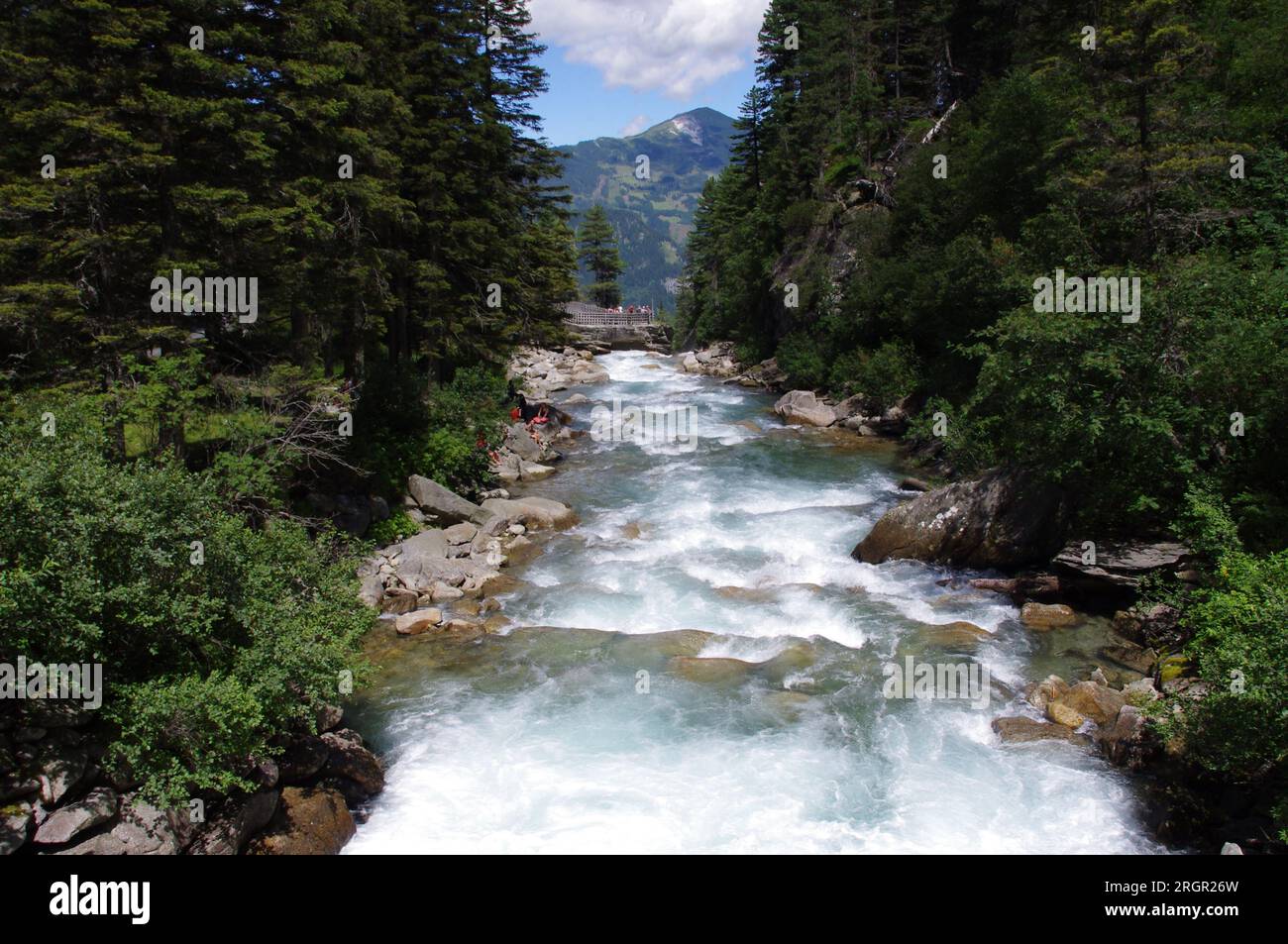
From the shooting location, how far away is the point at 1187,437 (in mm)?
13758

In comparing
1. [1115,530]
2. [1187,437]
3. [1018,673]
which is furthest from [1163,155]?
[1018,673]

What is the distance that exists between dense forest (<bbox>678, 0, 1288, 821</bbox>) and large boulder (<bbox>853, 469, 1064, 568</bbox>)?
33.4 inches

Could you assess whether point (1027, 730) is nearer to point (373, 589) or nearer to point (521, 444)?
point (373, 589)

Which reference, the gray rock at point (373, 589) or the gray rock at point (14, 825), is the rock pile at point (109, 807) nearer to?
the gray rock at point (14, 825)

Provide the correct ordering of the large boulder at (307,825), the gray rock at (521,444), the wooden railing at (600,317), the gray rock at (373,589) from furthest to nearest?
the wooden railing at (600,317) → the gray rock at (521,444) → the gray rock at (373,589) → the large boulder at (307,825)

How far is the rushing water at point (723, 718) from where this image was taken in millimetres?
9469

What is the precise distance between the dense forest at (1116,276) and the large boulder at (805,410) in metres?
1.85

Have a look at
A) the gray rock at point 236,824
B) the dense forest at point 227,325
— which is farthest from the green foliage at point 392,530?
the gray rock at point 236,824

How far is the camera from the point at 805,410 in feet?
111

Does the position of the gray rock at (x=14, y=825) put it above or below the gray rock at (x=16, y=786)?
below

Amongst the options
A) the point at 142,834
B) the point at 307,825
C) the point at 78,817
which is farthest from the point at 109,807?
the point at 307,825

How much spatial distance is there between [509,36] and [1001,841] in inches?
1134

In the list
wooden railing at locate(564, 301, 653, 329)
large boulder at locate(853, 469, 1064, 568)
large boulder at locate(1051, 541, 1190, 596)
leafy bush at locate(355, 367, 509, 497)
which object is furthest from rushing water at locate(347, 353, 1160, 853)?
wooden railing at locate(564, 301, 653, 329)

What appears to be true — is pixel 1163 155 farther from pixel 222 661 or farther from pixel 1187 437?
pixel 222 661
